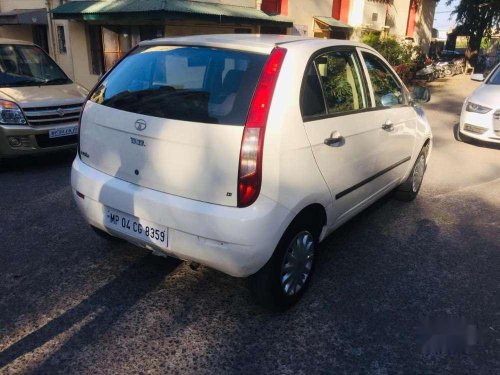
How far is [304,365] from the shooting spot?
7.89ft

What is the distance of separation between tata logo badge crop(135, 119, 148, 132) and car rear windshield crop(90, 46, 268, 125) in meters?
0.06

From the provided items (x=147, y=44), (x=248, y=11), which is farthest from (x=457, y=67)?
(x=147, y=44)

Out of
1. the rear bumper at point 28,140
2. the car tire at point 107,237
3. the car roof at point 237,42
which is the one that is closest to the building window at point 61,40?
the rear bumper at point 28,140

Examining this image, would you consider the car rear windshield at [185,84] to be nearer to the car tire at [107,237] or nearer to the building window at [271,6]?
the car tire at [107,237]

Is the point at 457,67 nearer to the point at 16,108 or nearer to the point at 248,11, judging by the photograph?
the point at 248,11

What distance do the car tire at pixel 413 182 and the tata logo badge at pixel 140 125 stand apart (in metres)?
3.04

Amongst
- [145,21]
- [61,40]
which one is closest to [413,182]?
[145,21]

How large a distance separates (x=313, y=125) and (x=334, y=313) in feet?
4.03

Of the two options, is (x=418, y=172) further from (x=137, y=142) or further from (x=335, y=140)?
(x=137, y=142)

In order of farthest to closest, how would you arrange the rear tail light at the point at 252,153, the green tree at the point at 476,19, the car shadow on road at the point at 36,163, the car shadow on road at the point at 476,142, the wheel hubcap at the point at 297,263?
the green tree at the point at 476,19, the car shadow on road at the point at 476,142, the car shadow on road at the point at 36,163, the wheel hubcap at the point at 297,263, the rear tail light at the point at 252,153

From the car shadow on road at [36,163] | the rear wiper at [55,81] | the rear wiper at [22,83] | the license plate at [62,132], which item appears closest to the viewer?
the license plate at [62,132]

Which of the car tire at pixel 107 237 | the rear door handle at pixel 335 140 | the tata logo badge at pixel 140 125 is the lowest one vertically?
the car tire at pixel 107 237

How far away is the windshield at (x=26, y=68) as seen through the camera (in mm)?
6156

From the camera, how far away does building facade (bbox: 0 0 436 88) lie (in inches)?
408
